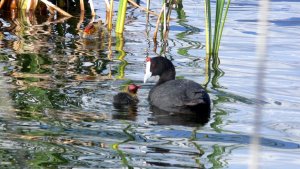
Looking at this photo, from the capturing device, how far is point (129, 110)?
654cm

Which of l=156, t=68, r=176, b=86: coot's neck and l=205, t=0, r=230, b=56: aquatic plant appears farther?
l=205, t=0, r=230, b=56: aquatic plant

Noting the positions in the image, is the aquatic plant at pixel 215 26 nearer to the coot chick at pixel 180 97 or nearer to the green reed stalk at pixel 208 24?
the green reed stalk at pixel 208 24

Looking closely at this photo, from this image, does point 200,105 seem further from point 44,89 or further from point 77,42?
point 77,42

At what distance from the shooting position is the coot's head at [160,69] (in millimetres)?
7274

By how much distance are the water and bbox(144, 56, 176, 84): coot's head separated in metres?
0.23

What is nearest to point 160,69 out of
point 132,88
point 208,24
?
point 132,88

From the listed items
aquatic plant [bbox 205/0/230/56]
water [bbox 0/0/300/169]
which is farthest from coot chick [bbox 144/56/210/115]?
aquatic plant [bbox 205/0/230/56]

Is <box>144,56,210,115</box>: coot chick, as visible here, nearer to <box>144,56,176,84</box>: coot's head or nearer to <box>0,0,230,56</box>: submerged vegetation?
<box>144,56,176,84</box>: coot's head

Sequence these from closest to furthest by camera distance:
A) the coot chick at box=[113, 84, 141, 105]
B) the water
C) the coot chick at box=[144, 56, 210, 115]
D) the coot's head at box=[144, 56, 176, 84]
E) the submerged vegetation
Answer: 1. the water
2. the coot chick at box=[144, 56, 210, 115]
3. the coot chick at box=[113, 84, 141, 105]
4. the coot's head at box=[144, 56, 176, 84]
5. the submerged vegetation

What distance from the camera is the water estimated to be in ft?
16.4

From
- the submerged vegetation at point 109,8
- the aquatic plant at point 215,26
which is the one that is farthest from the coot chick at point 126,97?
the submerged vegetation at point 109,8

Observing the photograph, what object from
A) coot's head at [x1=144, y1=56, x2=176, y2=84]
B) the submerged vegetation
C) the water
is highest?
the submerged vegetation

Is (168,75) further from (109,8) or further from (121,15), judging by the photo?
(109,8)

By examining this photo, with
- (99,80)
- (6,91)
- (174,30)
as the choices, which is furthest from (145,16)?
(6,91)
